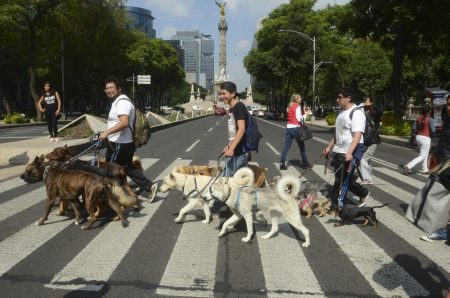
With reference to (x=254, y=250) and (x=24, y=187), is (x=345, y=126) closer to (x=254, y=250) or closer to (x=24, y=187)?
(x=254, y=250)

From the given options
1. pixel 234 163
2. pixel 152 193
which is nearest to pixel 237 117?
pixel 234 163

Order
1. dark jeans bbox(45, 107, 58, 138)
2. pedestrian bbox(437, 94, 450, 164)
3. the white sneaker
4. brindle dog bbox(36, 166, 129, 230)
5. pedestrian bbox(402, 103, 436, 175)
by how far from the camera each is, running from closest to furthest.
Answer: brindle dog bbox(36, 166, 129, 230) < pedestrian bbox(437, 94, 450, 164) < the white sneaker < pedestrian bbox(402, 103, 436, 175) < dark jeans bbox(45, 107, 58, 138)

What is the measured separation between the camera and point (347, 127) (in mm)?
6449

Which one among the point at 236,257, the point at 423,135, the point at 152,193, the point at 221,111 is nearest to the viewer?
the point at 236,257

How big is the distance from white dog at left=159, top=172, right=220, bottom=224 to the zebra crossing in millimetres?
302

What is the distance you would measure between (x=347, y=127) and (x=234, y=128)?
5.08 feet

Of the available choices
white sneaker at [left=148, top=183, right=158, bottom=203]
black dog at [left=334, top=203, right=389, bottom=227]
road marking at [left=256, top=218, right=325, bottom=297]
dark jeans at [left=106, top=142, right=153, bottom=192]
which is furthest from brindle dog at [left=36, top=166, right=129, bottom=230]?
black dog at [left=334, top=203, right=389, bottom=227]

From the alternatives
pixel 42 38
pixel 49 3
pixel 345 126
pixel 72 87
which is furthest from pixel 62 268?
pixel 72 87

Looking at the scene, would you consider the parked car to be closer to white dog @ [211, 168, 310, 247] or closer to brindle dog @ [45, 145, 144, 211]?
brindle dog @ [45, 145, 144, 211]

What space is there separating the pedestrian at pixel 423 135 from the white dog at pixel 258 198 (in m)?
7.04

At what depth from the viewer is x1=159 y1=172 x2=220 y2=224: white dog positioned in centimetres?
592

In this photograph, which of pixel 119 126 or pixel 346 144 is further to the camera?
pixel 346 144

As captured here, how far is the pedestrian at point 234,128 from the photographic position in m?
5.92

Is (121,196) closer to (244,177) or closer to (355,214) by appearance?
(244,177)
